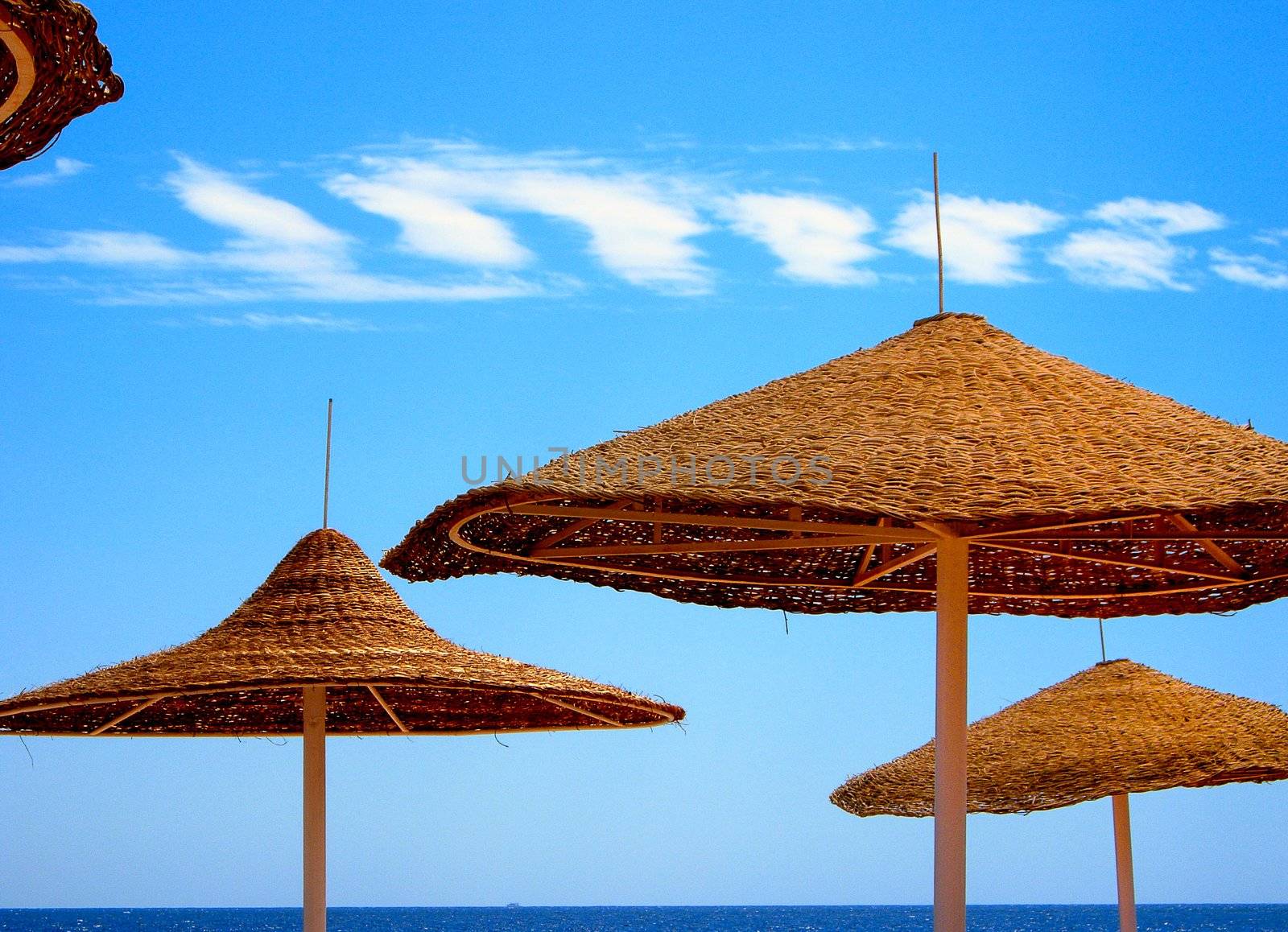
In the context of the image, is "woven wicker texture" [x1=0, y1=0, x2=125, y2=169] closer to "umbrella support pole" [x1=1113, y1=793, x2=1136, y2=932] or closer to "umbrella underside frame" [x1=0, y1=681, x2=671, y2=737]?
"umbrella underside frame" [x1=0, y1=681, x2=671, y2=737]

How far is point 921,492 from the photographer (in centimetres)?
561

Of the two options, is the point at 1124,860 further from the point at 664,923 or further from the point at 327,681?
the point at 664,923

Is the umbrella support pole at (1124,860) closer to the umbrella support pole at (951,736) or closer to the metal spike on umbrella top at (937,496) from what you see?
the metal spike on umbrella top at (937,496)

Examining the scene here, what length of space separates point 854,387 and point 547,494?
151 centimetres

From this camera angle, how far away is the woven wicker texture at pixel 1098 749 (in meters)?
10.3

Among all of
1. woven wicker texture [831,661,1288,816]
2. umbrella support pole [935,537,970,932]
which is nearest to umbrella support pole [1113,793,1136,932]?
woven wicker texture [831,661,1288,816]

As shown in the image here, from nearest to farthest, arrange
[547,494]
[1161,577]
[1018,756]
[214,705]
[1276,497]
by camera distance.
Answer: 1. [1276,497]
2. [547,494]
3. [1161,577]
4. [214,705]
5. [1018,756]

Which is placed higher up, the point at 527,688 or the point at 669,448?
the point at 669,448

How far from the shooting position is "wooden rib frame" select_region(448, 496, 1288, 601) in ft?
20.6

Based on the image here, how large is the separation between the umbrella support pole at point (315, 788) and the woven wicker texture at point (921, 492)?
1.37 m

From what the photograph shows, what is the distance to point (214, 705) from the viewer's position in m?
9.77

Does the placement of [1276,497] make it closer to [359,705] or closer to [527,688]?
[527,688]

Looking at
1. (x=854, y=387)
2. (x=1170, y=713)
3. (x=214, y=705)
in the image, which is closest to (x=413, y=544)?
(x=854, y=387)

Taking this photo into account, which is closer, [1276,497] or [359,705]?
[1276,497]
